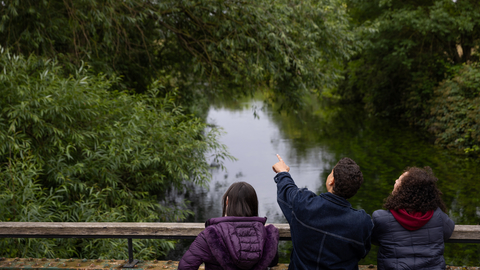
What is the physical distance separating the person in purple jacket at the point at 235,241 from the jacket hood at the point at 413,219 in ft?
2.22

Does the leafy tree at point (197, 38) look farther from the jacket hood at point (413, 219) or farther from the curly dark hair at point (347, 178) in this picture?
the jacket hood at point (413, 219)

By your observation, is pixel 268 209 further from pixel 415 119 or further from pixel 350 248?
pixel 415 119

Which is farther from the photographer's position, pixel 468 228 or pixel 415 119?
pixel 415 119

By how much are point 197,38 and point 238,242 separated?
305 inches

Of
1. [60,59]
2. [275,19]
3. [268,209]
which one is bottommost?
[268,209]

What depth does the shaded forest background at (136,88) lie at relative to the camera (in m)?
5.22

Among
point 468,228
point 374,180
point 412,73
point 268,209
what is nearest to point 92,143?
point 268,209

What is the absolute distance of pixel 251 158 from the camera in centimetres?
1412

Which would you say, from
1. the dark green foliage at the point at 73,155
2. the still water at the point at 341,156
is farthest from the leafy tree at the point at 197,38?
the still water at the point at 341,156

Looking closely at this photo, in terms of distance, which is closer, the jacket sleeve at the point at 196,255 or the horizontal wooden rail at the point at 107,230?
the jacket sleeve at the point at 196,255

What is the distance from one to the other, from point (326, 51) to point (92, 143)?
6.37 meters

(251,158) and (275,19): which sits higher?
(275,19)

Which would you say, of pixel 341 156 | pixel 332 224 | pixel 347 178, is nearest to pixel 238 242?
pixel 332 224

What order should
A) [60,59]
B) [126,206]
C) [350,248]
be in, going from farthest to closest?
1. [60,59]
2. [126,206]
3. [350,248]
